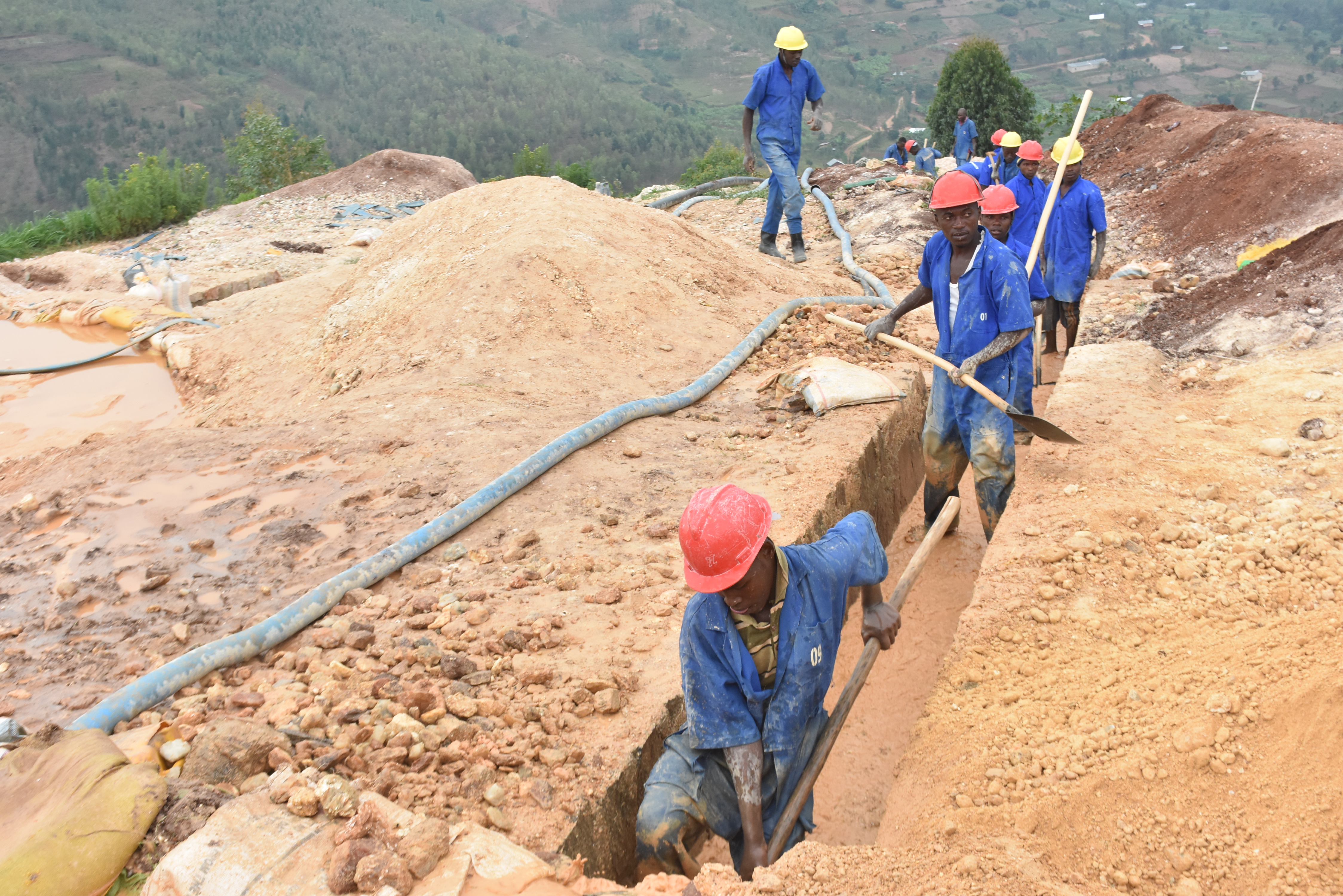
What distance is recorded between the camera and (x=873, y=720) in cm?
356

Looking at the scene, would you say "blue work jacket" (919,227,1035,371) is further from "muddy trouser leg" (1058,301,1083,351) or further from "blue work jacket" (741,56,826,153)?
"blue work jacket" (741,56,826,153)

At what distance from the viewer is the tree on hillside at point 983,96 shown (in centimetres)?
2123

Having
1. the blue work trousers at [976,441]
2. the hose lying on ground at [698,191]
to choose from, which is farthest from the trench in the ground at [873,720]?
the hose lying on ground at [698,191]

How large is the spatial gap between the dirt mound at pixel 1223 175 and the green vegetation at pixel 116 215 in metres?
14.4

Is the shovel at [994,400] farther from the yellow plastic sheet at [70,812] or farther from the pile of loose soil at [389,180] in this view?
the pile of loose soil at [389,180]

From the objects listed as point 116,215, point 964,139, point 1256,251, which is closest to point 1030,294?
point 1256,251

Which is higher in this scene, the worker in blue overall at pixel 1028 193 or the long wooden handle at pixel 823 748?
the worker in blue overall at pixel 1028 193

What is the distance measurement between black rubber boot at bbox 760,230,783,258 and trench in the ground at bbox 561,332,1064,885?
4.18 metres

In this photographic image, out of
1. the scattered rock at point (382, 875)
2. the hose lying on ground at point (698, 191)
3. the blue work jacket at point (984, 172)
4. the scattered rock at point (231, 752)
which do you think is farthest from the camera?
the hose lying on ground at point (698, 191)

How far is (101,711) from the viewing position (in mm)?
2539

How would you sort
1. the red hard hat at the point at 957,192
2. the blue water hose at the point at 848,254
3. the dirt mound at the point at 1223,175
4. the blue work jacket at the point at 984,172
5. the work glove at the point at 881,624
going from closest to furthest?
the work glove at the point at 881,624 → the red hard hat at the point at 957,192 → the blue water hose at the point at 848,254 → the blue work jacket at the point at 984,172 → the dirt mound at the point at 1223,175

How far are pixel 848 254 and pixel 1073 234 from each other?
2868mm

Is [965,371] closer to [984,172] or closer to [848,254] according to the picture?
[848,254]

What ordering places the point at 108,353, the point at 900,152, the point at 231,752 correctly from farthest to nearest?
the point at 900,152, the point at 108,353, the point at 231,752
